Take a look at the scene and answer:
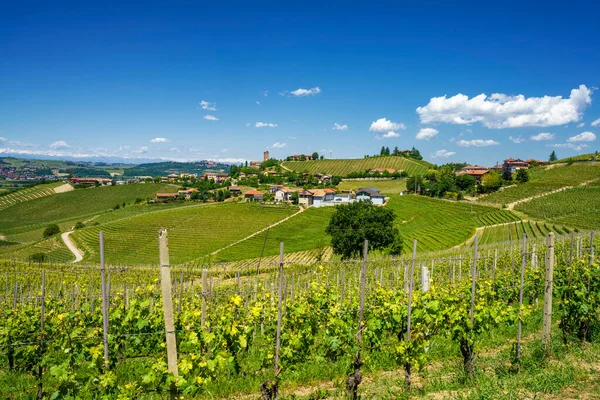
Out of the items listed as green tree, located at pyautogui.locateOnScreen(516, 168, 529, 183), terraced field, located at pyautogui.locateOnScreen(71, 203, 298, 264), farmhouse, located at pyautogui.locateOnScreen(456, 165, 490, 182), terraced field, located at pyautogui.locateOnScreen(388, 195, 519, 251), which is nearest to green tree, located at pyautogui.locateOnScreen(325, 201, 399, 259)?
terraced field, located at pyautogui.locateOnScreen(388, 195, 519, 251)

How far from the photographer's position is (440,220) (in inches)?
2050

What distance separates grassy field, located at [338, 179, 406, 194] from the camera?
9785 cm

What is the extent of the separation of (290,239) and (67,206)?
73.8 m

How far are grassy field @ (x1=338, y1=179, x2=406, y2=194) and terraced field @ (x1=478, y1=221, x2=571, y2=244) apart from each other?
53.6m

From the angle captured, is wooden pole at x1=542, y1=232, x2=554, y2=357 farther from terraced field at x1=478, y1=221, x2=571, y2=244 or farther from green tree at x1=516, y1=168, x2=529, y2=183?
green tree at x1=516, y1=168, x2=529, y2=183

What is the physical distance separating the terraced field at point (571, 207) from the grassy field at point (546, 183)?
3.47 m

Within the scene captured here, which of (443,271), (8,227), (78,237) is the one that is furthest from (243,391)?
(8,227)

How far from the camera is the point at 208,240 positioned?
52719 mm

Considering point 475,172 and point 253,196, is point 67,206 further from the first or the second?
point 475,172

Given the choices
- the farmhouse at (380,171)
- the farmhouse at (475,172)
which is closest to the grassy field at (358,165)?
the farmhouse at (380,171)

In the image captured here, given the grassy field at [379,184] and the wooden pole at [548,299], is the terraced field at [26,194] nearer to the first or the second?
the grassy field at [379,184]

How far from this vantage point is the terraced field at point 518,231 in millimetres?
33406

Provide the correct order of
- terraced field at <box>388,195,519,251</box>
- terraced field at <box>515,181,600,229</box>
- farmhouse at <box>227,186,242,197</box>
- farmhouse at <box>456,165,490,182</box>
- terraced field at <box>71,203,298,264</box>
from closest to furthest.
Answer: terraced field at <box>515,181,600,229</box>
terraced field at <box>388,195,519,251</box>
terraced field at <box>71,203,298,264</box>
farmhouse at <box>227,186,242,197</box>
farmhouse at <box>456,165,490,182</box>

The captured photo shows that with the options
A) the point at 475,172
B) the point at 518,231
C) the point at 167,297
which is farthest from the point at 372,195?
the point at 167,297
